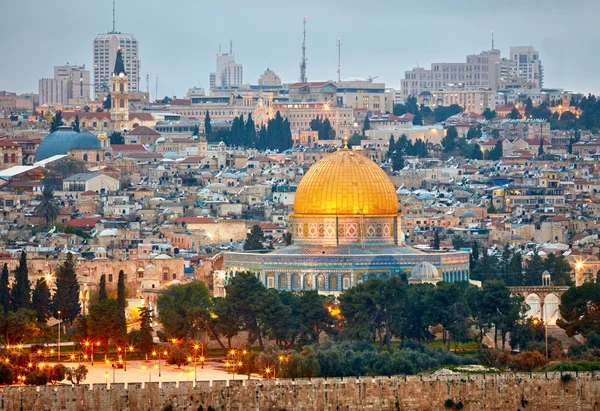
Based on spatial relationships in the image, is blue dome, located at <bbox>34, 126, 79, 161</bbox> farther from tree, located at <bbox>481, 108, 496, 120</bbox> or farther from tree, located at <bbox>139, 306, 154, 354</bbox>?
tree, located at <bbox>139, 306, 154, 354</bbox>

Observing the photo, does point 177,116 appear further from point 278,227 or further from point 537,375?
point 537,375

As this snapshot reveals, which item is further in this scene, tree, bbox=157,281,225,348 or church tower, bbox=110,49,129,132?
church tower, bbox=110,49,129,132

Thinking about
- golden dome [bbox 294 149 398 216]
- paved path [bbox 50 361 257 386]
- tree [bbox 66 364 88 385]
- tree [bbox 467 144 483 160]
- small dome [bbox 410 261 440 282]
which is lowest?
paved path [bbox 50 361 257 386]

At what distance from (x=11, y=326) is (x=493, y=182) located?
67232 mm

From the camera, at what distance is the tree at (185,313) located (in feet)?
243

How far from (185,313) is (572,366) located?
1832 cm

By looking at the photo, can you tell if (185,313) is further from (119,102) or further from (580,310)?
(119,102)

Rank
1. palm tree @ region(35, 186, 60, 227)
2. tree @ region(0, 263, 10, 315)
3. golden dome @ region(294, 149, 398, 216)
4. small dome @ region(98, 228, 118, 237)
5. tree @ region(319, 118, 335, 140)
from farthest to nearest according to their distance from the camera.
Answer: tree @ region(319, 118, 335, 140) → palm tree @ region(35, 186, 60, 227) → small dome @ region(98, 228, 118, 237) → golden dome @ region(294, 149, 398, 216) → tree @ region(0, 263, 10, 315)

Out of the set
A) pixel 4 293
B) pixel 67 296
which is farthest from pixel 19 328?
pixel 67 296

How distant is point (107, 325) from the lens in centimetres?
7288

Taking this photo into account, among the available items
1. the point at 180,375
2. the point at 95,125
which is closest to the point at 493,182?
the point at 95,125

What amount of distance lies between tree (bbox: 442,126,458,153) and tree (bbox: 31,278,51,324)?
291 feet

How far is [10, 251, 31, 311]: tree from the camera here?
78125 millimetres

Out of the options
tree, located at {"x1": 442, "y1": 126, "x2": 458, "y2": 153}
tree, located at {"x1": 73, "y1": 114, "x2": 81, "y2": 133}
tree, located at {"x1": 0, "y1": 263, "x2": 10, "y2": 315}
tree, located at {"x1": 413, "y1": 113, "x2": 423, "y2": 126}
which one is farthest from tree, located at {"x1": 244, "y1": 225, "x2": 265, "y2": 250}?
tree, located at {"x1": 413, "y1": 113, "x2": 423, "y2": 126}
